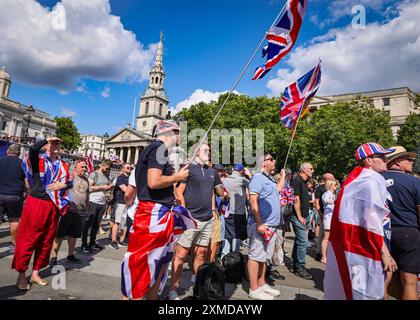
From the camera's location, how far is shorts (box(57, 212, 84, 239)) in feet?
16.3

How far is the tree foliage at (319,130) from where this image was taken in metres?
26.8

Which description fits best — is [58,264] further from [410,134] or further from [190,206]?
[410,134]

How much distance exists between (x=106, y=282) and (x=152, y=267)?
7.31 feet

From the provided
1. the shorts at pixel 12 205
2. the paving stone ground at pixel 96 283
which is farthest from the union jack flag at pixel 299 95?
the shorts at pixel 12 205

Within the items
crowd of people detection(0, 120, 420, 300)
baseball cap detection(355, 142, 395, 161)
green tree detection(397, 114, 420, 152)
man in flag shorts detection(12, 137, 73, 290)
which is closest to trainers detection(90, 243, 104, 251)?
crowd of people detection(0, 120, 420, 300)

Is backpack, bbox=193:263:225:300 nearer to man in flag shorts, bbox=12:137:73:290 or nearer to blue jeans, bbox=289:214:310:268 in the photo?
man in flag shorts, bbox=12:137:73:290

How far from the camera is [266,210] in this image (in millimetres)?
4199

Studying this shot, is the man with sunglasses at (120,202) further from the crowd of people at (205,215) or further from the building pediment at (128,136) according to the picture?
the building pediment at (128,136)

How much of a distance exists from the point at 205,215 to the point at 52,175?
2.45 meters

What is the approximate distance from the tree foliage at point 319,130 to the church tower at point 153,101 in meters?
46.0
